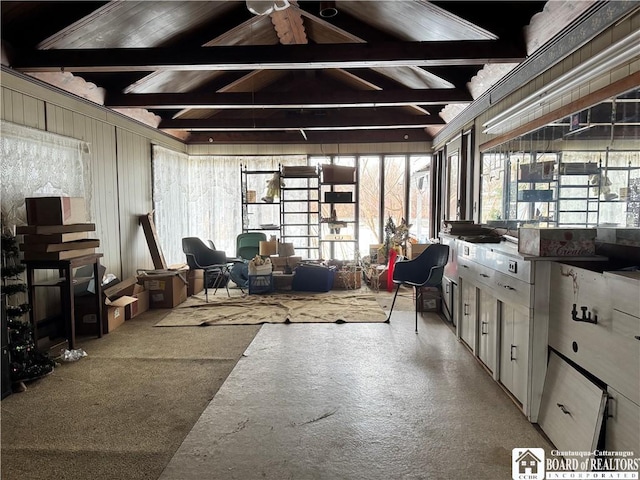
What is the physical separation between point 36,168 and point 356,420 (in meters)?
3.67

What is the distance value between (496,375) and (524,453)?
0.85m

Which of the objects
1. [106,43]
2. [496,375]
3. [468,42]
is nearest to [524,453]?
[496,375]

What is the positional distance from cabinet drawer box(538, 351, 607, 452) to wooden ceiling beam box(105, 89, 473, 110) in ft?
11.5

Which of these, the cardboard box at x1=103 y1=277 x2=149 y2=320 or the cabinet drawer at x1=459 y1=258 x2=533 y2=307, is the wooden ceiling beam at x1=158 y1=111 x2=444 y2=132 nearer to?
the cardboard box at x1=103 y1=277 x2=149 y2=320

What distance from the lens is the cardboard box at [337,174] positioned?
22.4 ft

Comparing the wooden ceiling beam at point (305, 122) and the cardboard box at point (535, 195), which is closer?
the cardboard box at point (535, 195)

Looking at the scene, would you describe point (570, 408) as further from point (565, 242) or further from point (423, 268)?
point (423, 268)

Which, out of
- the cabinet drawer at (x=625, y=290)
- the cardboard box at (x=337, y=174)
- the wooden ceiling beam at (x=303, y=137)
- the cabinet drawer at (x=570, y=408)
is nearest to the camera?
the cabinet drawer at (x=625, y=290)

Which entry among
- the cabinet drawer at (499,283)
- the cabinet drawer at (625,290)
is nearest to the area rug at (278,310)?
the cabinet drawer at (499,283)

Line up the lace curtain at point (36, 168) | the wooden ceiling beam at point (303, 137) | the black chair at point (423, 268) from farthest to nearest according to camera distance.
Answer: the wooden ceiling beam at point (303, 137) < the black chair at point (423, 268) < the lace curtain at point (36, 168)

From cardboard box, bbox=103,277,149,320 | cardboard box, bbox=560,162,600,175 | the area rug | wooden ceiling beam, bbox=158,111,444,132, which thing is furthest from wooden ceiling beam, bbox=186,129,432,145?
cardboard box, bbox=560,162,600,175

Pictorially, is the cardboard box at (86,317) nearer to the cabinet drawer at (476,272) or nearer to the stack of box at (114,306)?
the stack of box at (114,306)

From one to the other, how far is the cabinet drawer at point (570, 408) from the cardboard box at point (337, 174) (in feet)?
16.5

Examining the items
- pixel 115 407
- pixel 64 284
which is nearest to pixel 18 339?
pixel 64 284
